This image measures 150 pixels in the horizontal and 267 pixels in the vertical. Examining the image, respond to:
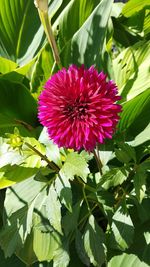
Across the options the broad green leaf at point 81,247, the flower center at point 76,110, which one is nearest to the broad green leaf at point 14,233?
the broad green leaf at point 81,247

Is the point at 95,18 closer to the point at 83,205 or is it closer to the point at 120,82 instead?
the point at 120,82

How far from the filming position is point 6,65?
137 cm

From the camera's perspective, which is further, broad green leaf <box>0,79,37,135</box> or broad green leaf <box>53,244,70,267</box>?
broad green leaf <box>0,79,37,135</box>

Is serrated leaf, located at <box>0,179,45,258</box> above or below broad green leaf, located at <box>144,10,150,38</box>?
below

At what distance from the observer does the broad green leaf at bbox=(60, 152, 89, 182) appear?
0.83 meters

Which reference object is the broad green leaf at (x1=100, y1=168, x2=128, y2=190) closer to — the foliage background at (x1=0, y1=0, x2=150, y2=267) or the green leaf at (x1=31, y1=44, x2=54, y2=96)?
the foliage background at (x1=0, y1=0, x2=150, y2=267)

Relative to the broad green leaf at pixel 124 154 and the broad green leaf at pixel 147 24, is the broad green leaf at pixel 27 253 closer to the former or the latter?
the broad green leaf at pixel 124 154

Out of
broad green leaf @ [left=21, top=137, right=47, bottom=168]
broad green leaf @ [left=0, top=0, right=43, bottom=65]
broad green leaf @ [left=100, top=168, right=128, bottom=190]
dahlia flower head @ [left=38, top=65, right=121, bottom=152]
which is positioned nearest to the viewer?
dahlia flower head @ [left=38, top=65, right=121, bottom=152]

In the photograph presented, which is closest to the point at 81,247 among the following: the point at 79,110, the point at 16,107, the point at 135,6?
the point at 79,110

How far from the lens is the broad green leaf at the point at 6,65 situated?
1.35m

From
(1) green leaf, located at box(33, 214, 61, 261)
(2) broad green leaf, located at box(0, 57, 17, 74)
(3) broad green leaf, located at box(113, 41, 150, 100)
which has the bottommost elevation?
(1) green leaf, located at box(33, 214, 61, 261)

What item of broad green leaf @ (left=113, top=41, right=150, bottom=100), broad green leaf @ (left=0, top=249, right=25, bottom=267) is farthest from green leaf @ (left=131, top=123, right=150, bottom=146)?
broad green leaf @ (left=0, top=249, right=25, bottom=267)

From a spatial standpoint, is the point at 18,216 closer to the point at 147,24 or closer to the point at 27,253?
the point at 27,253

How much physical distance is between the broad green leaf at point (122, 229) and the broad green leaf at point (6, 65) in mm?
607
